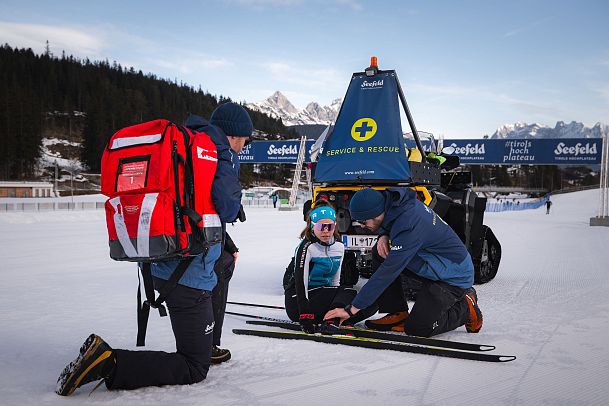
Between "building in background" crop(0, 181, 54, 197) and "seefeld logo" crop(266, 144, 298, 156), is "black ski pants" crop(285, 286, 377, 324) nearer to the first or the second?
"seefeld logo" crop(266, 144, 298, 156)

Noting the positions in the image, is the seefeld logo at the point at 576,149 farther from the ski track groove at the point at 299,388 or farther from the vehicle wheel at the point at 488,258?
the ski track groove at the point at 299,388

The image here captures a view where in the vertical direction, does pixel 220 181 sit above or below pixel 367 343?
above

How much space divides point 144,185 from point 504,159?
114ft

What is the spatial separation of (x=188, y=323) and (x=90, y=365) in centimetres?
53

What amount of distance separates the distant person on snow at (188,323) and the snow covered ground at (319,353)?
9cm

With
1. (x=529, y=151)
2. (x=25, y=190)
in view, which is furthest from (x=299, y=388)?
(x=25, y=190)

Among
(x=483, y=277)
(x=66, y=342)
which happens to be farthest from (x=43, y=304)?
(x=483, y=277)

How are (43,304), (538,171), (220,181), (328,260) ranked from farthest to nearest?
(538,171)
(43,304)
(328,260)
(220,181)

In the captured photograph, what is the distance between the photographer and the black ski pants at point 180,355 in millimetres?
2748

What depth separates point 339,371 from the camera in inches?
127

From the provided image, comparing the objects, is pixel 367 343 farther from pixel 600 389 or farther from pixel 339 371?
pixel 600 389

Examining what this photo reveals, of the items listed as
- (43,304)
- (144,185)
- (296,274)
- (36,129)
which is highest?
(36,129)

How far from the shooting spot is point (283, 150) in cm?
3869

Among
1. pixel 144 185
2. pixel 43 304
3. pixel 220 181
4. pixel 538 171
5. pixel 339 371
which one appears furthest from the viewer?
pixel 538 171
